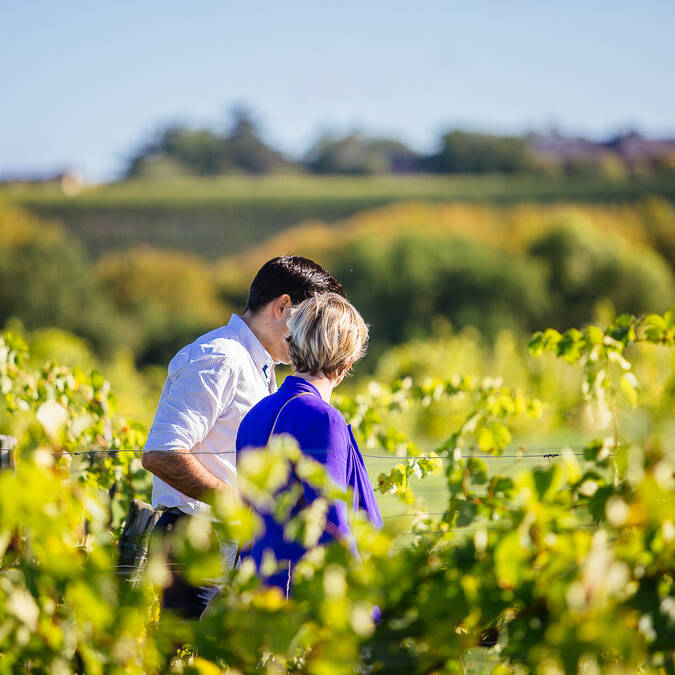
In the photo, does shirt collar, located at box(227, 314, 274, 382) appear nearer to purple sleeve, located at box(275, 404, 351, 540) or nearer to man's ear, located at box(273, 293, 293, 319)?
man's ear, located at box(273, 293, 293, 319)

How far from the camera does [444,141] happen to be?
29219 mm

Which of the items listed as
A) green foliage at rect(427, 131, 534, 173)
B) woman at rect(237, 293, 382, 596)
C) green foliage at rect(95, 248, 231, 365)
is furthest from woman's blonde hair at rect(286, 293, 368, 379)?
green foliage at rect(427, 131, 534, 173)

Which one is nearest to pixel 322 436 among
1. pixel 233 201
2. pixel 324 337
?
pixel 324 337

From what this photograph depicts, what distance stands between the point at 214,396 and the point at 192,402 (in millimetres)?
67

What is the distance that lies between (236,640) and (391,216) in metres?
19.6

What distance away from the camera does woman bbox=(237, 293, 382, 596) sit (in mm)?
1960

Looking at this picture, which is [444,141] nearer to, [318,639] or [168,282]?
[168,282]

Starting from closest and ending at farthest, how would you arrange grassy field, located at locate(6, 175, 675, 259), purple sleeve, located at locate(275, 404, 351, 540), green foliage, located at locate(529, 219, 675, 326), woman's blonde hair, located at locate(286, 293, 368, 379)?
purple sleeve, located at locate(275, 404, 351, 540) → woman's blonde hair, located at locate(286, 293, 368, 379) → green foliage, located at locate(529, 219, 675, 326) → grassy field, located at locate(6, 175, 675, 259)

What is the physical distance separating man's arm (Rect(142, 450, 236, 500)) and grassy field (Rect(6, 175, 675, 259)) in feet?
70.4

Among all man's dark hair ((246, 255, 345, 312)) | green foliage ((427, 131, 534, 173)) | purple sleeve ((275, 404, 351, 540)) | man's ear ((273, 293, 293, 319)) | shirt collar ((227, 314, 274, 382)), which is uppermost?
green foliage ((427, 131, 534, 173))

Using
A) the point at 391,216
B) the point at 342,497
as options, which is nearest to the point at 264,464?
the point at 342,497

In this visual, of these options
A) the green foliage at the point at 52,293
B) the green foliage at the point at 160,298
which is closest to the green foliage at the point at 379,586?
the green foliage at the point at 160,298

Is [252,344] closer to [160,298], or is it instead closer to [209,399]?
[209,399]

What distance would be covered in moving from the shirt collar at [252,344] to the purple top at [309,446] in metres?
0.60
